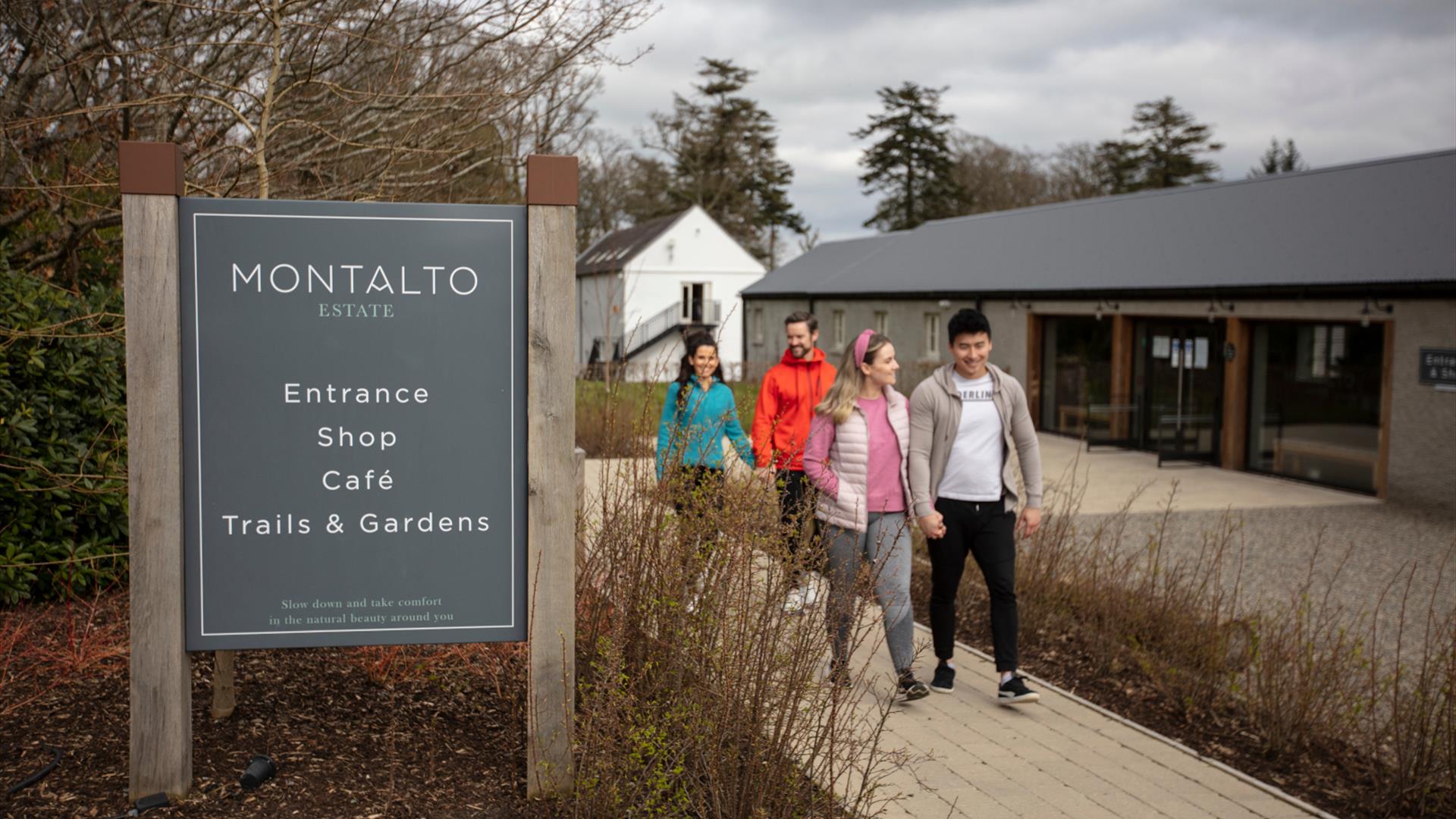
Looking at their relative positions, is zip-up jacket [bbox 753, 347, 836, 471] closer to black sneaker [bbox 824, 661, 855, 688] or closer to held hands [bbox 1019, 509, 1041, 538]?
held hands [bbox 1019, 509, 1041, 538]

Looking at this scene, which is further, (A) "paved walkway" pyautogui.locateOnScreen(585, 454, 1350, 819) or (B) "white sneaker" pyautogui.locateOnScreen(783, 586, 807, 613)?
(A) "paved walkway" pyautogui.locateOnScreen(585, 454, 1350, 819)

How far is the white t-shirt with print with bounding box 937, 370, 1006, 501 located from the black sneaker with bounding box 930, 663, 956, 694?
3.11 ft

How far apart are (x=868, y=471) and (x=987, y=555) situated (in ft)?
2.37

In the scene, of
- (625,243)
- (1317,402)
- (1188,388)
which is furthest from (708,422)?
(625,243)

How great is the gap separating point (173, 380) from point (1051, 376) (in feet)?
76.2

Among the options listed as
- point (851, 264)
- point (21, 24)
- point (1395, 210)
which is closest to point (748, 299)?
point (851, 264)

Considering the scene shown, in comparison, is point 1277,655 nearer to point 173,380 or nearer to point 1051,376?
point 173,380

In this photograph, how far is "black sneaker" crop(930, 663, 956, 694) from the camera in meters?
6.24

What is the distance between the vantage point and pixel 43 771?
3.88 m

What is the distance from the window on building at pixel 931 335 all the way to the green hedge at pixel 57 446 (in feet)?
81.4

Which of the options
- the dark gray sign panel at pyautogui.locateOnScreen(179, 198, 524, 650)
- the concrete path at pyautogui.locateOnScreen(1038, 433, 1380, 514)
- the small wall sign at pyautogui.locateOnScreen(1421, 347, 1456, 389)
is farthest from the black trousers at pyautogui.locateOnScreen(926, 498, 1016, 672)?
the small wall sign at pyautogui.locateOnScreen(1421, 347, 1456, 389)

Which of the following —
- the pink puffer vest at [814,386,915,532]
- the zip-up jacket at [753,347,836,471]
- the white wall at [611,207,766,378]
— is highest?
the white wall at [611,207,766,378]

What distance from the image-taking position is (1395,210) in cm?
1823

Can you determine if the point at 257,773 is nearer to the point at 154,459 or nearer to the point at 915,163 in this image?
the point at 154,459
